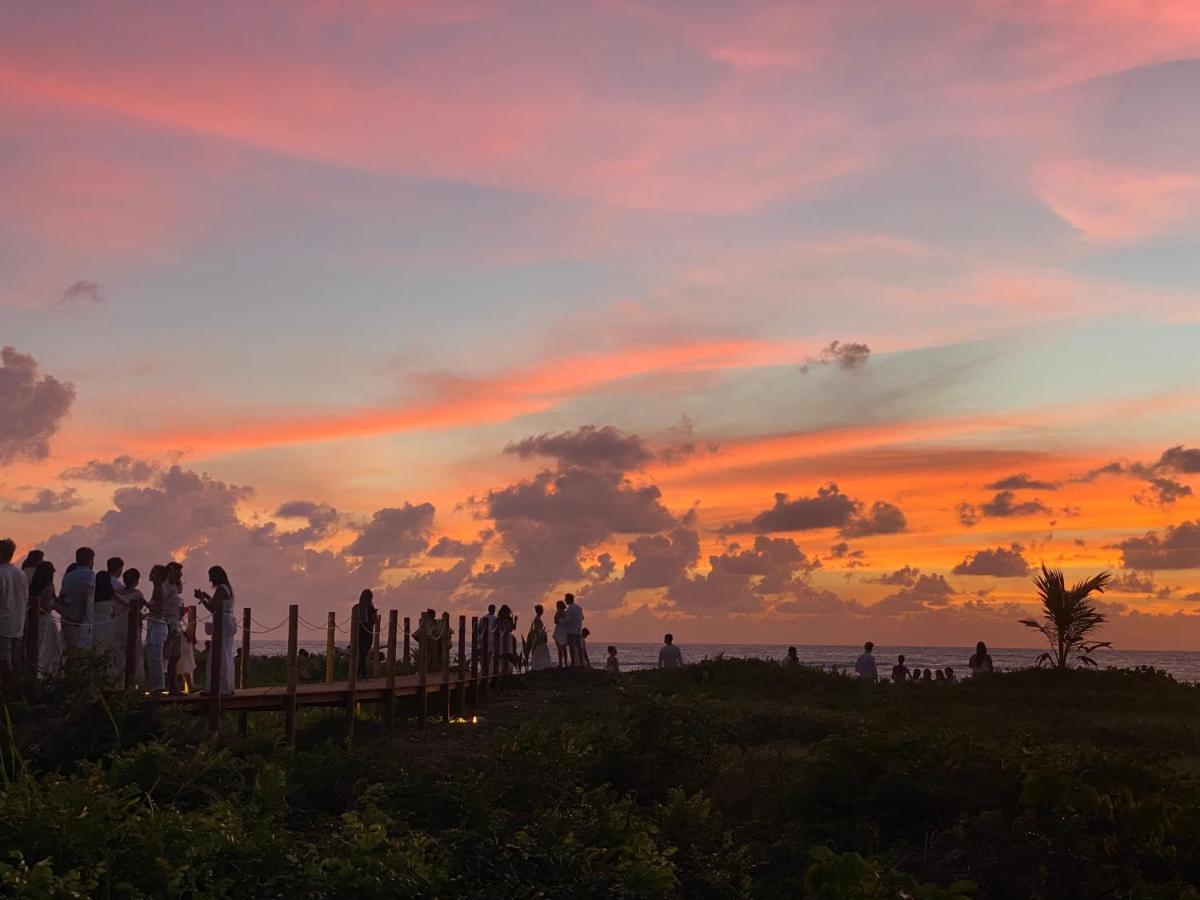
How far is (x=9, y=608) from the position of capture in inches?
A: 639

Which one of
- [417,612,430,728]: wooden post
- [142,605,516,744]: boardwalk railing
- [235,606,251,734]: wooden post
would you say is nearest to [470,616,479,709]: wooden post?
[142,605,516,744]: boardwalk railing

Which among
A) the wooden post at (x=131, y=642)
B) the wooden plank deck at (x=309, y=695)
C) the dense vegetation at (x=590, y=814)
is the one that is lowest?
the dense vegetation at (x=590, y=814)

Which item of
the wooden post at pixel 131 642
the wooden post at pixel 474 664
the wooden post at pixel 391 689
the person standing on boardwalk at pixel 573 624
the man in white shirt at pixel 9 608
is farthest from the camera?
the person standing on boardwalk at pixel 573 624

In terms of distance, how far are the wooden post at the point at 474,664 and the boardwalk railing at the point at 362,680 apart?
26 mm

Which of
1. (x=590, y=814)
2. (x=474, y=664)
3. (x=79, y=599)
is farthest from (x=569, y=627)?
(x=590, y=814)

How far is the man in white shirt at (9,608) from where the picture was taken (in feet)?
53.1

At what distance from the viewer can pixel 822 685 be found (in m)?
31.0

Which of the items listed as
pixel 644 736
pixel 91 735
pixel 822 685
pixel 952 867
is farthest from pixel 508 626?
pixel 952 867

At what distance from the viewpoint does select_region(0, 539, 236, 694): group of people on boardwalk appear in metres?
17.3

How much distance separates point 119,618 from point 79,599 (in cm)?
65

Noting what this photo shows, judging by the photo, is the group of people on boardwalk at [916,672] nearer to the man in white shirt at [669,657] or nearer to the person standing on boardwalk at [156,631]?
the man in white shirt at [669,657]

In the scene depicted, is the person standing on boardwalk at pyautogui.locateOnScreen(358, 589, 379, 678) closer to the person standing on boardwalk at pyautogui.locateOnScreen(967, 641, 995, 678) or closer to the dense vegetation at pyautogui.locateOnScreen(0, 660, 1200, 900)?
the dense vegetation at pyautogui.locateOnScreen(0, 660, 1200, 900)

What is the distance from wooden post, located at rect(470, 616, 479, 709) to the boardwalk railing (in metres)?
0.03

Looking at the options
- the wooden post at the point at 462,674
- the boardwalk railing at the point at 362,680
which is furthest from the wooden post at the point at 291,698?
the wooden post at the point at 462,674
